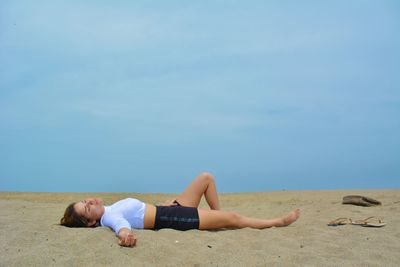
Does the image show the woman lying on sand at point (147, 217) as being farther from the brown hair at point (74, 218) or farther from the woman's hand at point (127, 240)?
the woman's hand at point (127, 240)

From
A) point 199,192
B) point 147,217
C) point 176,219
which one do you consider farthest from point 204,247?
point 199,192

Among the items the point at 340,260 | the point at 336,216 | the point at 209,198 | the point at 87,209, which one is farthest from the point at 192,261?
the point at 336,216

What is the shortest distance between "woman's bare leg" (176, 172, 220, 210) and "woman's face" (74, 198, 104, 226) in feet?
3.58

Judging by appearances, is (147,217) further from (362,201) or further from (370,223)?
(362,201)

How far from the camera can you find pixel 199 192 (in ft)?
18.0

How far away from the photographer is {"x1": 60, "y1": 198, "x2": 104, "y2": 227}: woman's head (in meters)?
4.72

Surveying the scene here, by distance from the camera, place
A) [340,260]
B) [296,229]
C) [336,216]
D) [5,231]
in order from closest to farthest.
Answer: [340,260], [5,231], [296,229], [336,216]

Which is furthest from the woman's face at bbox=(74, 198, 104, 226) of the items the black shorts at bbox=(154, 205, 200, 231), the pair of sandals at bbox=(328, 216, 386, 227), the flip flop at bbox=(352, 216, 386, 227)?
the flip flop at bbox=(352, 216, 386, 227)

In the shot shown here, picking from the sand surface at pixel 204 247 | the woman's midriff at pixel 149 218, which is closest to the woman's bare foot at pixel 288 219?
the sand surface at pixel 204 247

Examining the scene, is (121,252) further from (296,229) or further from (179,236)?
(296,229)

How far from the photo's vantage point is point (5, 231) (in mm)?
4578

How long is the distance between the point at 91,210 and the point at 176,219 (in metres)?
0.91

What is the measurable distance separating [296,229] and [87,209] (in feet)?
7.82

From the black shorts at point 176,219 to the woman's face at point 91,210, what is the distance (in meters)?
0.62
